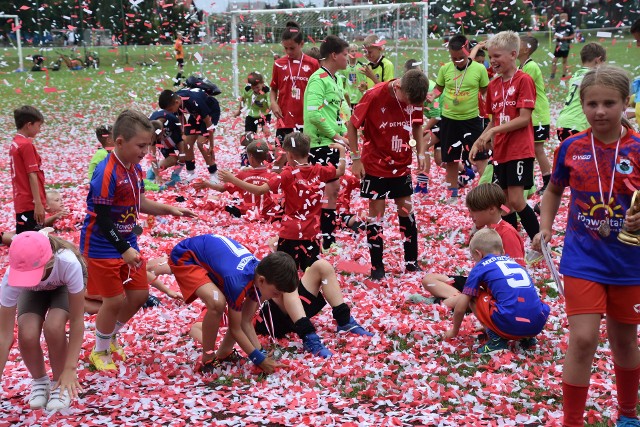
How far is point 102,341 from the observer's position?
5039 millimetres

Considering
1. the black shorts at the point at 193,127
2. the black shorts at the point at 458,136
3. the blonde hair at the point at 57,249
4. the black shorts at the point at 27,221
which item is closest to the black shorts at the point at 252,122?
the black shorts at the point at 193,127

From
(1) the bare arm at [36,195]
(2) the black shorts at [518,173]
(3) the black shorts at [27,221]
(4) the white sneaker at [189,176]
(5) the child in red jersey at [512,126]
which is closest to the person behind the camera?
(5) the child in red jersey at [512,126]

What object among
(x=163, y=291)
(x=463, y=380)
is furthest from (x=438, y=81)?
(x=463, y=380)

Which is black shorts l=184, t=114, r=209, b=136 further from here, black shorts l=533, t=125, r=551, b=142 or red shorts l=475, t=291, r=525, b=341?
red shorts l=475, t=291, r=525, b=341

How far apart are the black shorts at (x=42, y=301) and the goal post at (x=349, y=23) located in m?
Answer: 15.6

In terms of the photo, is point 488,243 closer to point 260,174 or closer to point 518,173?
point 518,173

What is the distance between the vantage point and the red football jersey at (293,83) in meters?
9.46

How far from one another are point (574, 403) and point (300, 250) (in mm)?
3144

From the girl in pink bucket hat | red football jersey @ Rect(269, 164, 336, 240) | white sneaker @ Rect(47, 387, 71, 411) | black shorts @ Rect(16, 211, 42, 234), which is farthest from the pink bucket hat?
black shorts @ Rect(16, 211, 42, 234)

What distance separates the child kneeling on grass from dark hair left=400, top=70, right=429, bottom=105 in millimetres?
1636

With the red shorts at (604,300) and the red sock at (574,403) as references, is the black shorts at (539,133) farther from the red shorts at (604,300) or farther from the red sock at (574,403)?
the red sock at (574,403)

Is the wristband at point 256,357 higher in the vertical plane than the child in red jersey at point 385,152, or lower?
lower

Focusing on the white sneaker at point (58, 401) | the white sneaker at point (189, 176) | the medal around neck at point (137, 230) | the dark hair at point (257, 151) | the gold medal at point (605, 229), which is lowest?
the white sneaker at point (58, 401)

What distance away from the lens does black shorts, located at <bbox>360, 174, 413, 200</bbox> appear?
22.5 feet
